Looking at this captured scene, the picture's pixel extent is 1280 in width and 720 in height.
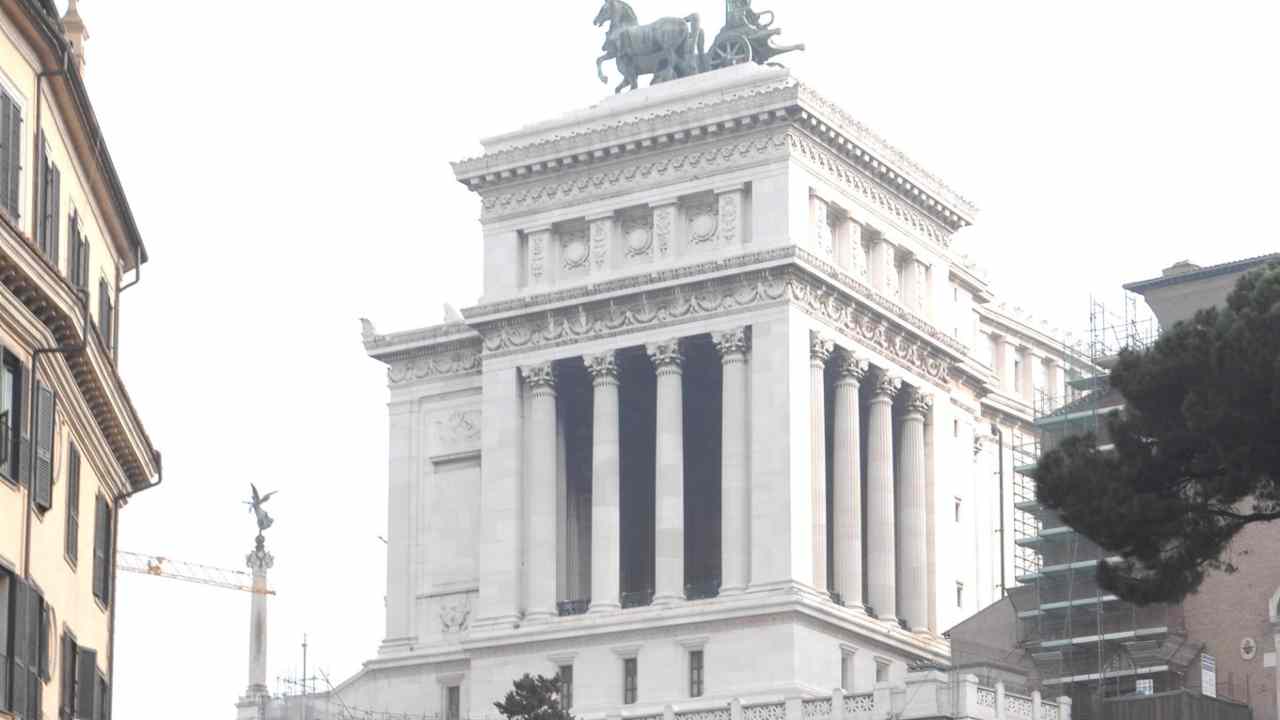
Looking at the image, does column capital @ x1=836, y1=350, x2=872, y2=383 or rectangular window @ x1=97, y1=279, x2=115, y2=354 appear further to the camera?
column capital @ x1=836, y1=350, x2=872, y2=383

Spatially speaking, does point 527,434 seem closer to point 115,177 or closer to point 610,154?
point 610,154

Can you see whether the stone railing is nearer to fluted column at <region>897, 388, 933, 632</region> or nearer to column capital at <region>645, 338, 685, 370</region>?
fluted column at <region>897, 388, 933, 632</region>

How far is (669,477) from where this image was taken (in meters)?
120

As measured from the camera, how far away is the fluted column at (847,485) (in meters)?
120

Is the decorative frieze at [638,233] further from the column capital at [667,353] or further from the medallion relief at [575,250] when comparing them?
the column capital at [667,353]

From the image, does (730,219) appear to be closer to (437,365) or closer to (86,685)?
(437,365)

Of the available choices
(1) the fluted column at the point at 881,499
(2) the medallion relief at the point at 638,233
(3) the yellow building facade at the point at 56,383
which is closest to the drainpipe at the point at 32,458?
(3) the yellow building facade at the point at 56,383

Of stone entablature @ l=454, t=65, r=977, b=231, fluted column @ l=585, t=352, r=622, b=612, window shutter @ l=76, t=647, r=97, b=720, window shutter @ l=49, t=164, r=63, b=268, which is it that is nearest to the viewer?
window shutter @ l=49, t=164, r=63, b=268

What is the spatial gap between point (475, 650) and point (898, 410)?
792 inches

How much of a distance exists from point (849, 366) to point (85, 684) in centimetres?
7621

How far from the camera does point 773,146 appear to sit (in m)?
121

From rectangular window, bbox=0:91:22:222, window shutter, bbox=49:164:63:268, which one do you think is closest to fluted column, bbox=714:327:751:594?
window shutter, bbox=49:164:63:268

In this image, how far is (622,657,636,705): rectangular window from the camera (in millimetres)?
117562

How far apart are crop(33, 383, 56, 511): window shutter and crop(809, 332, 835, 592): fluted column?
246ft
